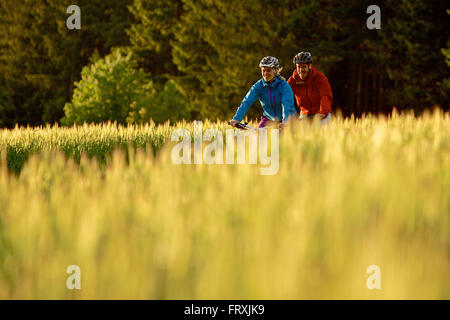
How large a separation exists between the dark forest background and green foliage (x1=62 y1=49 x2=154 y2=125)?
0.05m

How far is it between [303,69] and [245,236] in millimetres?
7584

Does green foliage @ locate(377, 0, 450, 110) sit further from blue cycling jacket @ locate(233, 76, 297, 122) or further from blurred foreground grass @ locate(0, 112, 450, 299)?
blurred foreground grass @ locate(0, 112, 450, 299)

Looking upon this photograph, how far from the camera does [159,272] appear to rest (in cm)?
222

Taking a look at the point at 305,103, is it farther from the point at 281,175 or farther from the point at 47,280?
the point at 47,280

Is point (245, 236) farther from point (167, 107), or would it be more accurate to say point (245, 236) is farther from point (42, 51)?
point (42, 51)

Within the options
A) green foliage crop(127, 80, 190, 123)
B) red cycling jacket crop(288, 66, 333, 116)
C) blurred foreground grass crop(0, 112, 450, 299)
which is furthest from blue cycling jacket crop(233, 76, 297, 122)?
green foliage crop(127, 80, 190, 123)

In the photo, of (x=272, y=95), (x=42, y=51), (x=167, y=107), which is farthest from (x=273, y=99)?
(x=42, y=51)

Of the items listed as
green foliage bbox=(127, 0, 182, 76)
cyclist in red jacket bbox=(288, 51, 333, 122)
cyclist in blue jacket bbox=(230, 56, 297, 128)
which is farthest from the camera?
green foliage bbox=(127, 0, 182, 76)

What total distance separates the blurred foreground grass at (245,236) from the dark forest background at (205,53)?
20.7m

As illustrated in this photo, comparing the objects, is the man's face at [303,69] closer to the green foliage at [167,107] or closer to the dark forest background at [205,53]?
the dark forest background at [205,53]

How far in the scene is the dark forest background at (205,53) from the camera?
26477 millimetres

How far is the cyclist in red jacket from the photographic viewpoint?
9422 millimetres

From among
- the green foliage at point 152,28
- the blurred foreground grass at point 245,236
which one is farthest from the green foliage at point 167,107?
the blurred foreground grass at point 245,236
